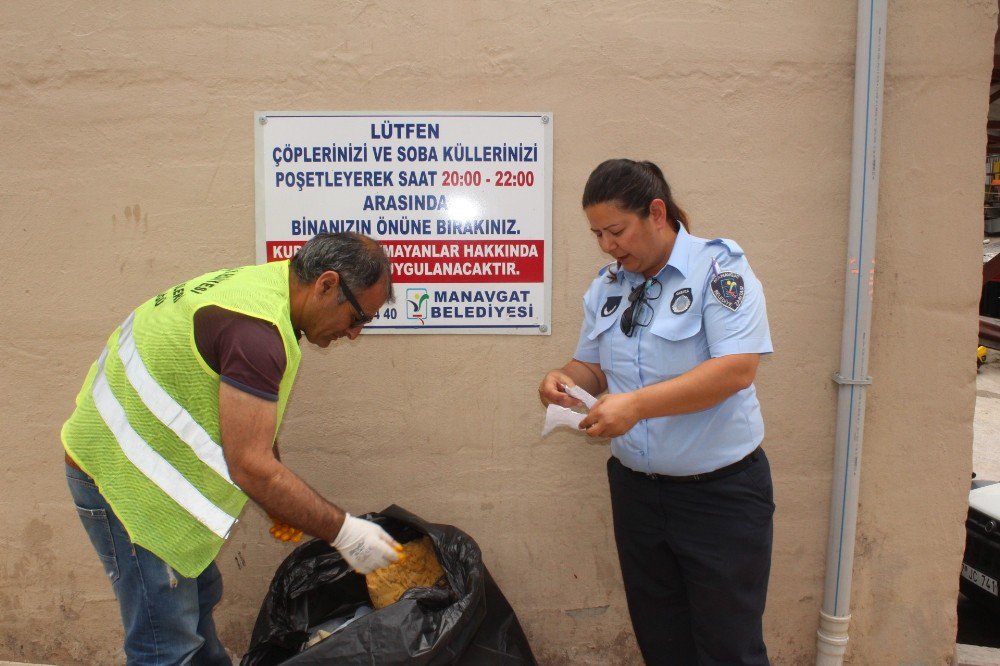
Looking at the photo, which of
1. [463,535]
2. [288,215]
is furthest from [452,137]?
[463,535]

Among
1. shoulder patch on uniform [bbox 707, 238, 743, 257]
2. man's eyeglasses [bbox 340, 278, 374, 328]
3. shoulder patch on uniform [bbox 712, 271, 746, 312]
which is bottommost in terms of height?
man's eyeglasses [bbox 340, 278, 374, 328]

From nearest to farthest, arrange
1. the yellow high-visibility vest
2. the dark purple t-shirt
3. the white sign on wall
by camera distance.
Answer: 1. the dark purple t-shirt
2. the yellow high-visibility vest
3. the white sign on wall

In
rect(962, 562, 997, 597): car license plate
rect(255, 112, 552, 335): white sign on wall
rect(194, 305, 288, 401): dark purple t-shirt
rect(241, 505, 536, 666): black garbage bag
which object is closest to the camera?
rect(194, 305, 288, 401): dark purple t-shirt

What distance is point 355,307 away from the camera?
69.8 inches

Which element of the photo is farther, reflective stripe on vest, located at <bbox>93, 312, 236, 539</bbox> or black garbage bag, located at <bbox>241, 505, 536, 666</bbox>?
black garbage bag, located at <bbox>241, 505, 536, 666</bbox>

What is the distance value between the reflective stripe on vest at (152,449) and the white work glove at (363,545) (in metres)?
0.28

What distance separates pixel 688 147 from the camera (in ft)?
8.06

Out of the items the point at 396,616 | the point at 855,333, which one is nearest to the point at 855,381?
the point at 855,333

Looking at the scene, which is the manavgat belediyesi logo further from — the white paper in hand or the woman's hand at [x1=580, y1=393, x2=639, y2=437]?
the woman's hand at [x1=580, y1=393, x2=639, y2=437]

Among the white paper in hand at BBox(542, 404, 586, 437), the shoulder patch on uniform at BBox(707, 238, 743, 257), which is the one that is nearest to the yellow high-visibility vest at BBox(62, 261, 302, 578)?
the white paper in hand at BBox(542, 404, 586, 437)

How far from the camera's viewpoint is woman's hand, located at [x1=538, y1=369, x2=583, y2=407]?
197cm

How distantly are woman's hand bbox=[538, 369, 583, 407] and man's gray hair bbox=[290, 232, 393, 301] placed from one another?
551 mm

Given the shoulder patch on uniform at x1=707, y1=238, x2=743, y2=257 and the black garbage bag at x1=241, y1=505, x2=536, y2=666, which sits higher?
the shoulder patch on uniform at x1=707, y1=238, x2=743, y2=257

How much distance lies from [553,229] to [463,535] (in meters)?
1.06
